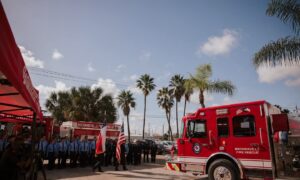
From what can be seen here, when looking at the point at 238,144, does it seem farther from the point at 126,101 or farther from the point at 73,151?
the point at 126,101

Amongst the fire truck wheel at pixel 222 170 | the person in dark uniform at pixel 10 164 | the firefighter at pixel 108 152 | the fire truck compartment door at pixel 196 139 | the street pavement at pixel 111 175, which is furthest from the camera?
the firefighter at pixel 108 152

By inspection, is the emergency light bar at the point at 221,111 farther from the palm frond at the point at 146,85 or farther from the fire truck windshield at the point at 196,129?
the palm frond at the point at 146,85

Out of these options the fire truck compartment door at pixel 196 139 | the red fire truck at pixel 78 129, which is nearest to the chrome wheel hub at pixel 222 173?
the fire truck compartment door at pixel 196 139

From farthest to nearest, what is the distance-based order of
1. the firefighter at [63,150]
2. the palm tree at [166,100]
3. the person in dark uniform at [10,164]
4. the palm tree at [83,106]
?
1. the palm tree at [166,100]
2. the palm tree at [83,106]
3. the firefighter at [63,150]
4. the person in dark uniform at [10,164]

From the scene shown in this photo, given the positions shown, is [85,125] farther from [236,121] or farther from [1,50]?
[1,50]

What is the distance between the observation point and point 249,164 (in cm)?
880

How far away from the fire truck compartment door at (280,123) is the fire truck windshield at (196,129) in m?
2.57

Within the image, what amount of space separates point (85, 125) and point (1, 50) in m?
23.4

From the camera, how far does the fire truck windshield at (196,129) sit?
10094 millimetres

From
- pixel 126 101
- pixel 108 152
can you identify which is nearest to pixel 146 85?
pixel 126 101

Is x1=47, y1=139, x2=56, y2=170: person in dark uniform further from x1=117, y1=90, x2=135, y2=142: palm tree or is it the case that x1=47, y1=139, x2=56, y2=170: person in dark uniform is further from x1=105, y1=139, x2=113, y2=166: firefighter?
x1=117, y1=90, x2=135, y2=142: palm tree

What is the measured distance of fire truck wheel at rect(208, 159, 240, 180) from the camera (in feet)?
29.1

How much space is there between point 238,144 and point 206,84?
35.4 feet

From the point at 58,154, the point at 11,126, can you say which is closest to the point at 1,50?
the point at 58,154
